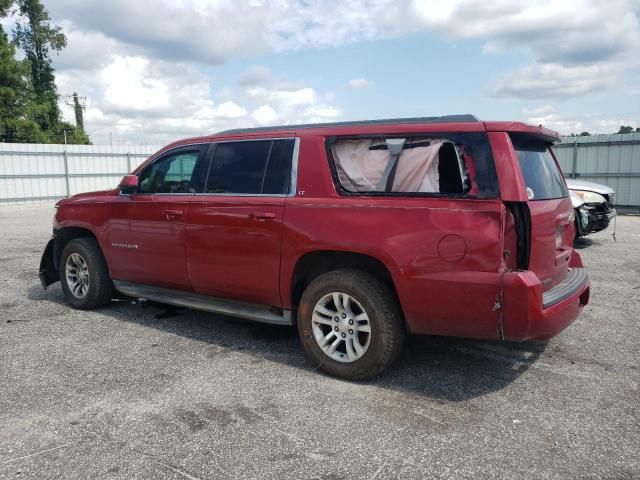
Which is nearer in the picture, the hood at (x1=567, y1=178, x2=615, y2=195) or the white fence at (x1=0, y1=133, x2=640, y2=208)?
the hood at (x1=567, y1=178, x2=615, y2=195)

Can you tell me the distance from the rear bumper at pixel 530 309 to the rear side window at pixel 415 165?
578 millimetres

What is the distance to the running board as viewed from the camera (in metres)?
4.40

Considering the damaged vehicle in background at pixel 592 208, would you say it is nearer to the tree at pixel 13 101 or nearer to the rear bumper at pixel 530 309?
the rear bumper at pixel 530 309

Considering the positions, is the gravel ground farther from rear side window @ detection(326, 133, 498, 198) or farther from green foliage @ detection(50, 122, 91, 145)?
green foliage @ detection(50, 122, 91, 145)

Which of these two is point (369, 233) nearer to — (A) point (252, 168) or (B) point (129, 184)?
(A) point (252, 168)

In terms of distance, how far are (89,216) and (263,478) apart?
3996 millimetres

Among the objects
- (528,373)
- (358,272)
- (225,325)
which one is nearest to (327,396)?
(358,272)

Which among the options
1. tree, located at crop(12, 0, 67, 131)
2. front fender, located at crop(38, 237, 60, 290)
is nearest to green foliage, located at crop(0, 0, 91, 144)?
tree, located at crop(12, 0, 67, 131)

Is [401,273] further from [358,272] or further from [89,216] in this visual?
[89,216]

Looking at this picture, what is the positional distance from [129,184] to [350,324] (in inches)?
108

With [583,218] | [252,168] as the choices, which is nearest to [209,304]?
[252,168]

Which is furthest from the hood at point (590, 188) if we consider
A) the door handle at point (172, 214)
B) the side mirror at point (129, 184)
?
the side mirror at point (129, 184)

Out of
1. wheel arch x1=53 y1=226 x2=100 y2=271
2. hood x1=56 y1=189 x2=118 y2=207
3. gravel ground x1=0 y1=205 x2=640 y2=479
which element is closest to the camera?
gravel ground x1=0 y1=205 x2=640 y2=479

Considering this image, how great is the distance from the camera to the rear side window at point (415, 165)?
350cm
